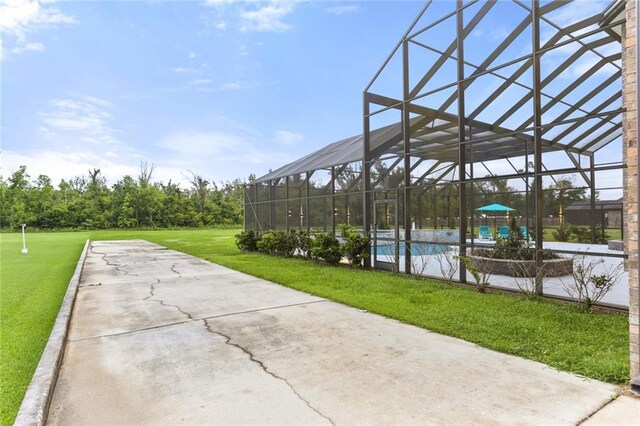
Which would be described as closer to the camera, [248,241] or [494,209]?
[494,209]

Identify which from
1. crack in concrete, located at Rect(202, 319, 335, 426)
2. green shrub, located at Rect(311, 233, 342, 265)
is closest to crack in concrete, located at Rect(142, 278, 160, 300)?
crack in concrete, located at Rect(202, 319, 335, 426)

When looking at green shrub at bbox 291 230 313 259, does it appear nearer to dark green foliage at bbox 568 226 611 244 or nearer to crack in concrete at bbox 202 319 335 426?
crack in concrete at bbox 202 319 335 426

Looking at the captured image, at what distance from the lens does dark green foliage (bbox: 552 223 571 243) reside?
274 inches

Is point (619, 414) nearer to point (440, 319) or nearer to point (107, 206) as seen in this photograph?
point (440, 319)

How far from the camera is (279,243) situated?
12.0m

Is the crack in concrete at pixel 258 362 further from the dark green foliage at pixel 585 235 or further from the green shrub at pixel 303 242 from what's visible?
the dark green foliage at pixel 585 235

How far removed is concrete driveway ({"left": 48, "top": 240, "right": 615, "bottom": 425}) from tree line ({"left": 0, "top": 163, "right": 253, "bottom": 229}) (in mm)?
35566

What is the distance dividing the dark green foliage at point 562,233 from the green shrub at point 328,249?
190 inches

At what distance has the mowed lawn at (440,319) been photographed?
3131mm

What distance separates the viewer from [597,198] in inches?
336

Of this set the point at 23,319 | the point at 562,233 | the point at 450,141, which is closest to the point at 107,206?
the point at 23,319

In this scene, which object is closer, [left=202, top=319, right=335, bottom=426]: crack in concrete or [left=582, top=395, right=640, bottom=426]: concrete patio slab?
[left=582, top=395, right=640, bottom=426]: concrete patio slab

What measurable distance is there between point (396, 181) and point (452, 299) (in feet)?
11.4

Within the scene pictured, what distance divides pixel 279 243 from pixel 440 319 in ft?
26.5
